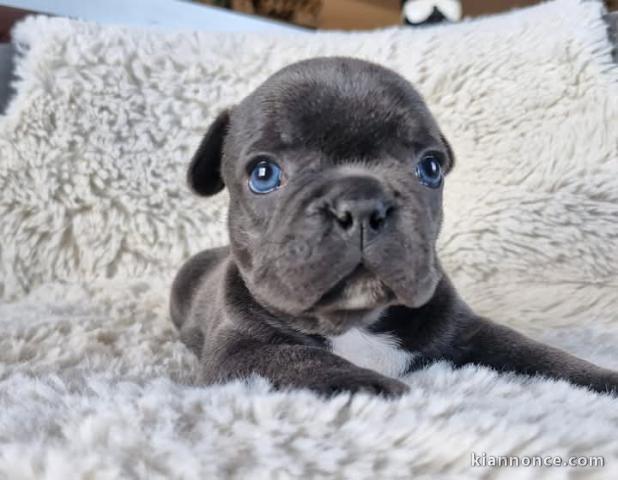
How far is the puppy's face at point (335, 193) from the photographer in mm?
819

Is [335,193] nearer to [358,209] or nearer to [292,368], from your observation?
[358,209]

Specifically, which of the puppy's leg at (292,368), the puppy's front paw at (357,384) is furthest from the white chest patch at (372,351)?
the puppy's front paw at (357,384)

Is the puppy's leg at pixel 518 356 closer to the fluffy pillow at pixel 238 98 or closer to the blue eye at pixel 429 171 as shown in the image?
the blue eye at pixel 429 171

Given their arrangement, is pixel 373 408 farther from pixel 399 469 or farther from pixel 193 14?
pixel 193 14

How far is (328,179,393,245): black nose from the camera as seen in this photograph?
80cm

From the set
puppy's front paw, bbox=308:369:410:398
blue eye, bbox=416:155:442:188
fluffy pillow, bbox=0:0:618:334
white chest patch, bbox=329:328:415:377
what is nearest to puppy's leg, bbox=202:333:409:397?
puppy's front paw, bbox=308:369:410:398

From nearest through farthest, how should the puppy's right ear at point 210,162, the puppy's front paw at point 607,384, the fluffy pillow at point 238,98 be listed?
the puppy's front paw at point 607,384 → the puppy's right ear at point 210,162 → the fluffy pillow at point 238,98

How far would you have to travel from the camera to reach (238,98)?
2006 mm

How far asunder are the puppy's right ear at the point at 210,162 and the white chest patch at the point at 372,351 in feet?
1.22

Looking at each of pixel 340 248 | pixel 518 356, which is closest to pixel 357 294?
pixel 340 248

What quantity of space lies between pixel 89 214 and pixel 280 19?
88.6 inches

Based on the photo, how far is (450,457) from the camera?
0.59 metres

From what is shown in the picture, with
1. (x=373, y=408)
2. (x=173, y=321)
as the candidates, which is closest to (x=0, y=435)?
(x=373, y=408)

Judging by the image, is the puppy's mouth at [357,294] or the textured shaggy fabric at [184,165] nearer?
the puppy's mouth at [357,294]
